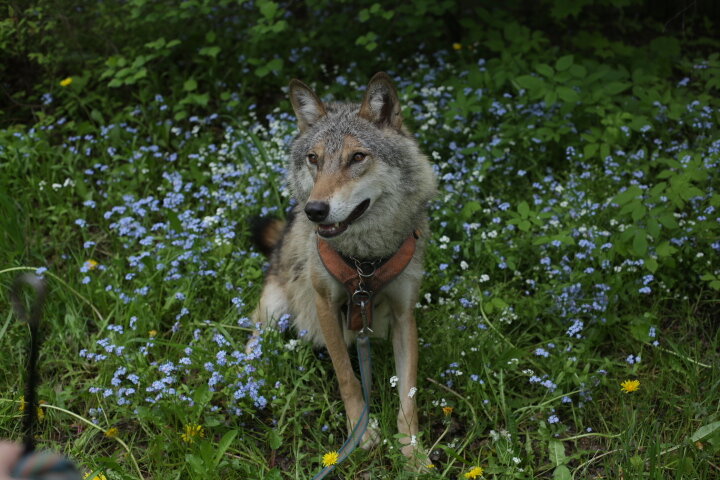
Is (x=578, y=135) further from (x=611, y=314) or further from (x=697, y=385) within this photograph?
(x=697, y=385)

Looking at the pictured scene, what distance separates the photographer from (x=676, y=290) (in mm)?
3891

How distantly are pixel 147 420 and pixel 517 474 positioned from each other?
1.77 m

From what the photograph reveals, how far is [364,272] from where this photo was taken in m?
3.27

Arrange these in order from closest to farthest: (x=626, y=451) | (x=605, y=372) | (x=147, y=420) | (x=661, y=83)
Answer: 1. (x=626, y=451)
2. (x=147, y=420)
3. (x=605, y=372)
4. (x=661, y=83)

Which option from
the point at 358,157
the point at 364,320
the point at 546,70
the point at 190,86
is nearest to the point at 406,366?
the point at 364,320

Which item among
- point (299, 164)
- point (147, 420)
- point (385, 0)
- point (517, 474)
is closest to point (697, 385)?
point (517, 474)

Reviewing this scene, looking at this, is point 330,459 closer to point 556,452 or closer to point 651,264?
point 556,452

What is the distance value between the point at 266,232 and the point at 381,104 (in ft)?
4.41

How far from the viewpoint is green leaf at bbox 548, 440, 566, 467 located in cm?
295

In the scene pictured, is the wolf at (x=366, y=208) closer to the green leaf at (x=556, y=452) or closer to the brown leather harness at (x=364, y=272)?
the brown leather harness at (x=364, y=272)

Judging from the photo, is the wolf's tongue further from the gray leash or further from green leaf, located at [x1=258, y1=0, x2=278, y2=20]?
green leaf, located at [x1=258, y1=0, x2=278, y2=20]

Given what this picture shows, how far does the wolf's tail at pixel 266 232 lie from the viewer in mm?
4250

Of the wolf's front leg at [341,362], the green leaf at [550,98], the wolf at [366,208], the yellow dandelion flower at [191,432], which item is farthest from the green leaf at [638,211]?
the yellow dandelion flower at [191,432]

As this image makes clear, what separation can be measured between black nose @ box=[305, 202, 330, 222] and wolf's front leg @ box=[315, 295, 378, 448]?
2.09ft
